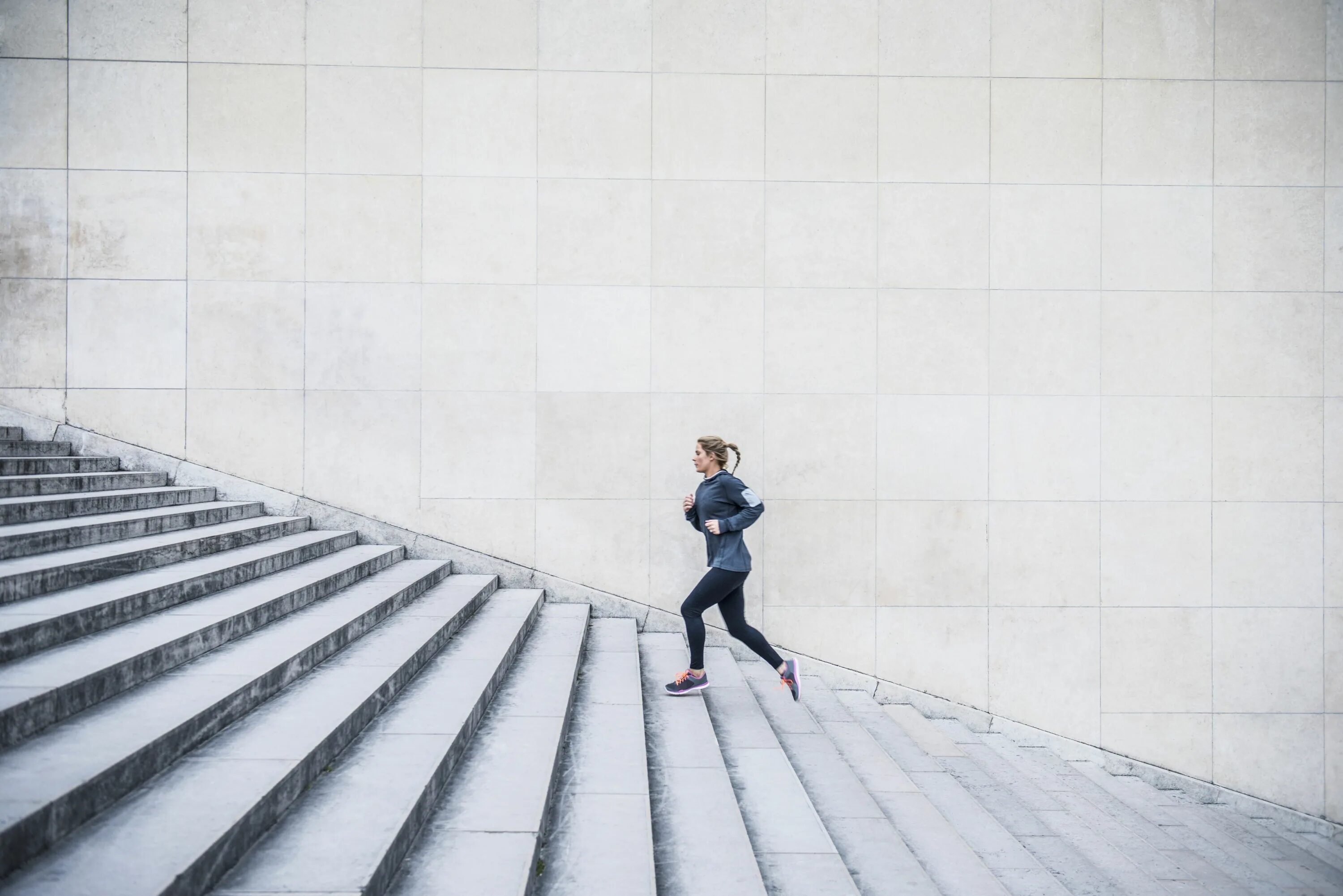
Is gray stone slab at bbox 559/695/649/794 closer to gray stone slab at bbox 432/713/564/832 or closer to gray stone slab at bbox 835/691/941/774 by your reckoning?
gray stone slab at bbox 432/713/564/832

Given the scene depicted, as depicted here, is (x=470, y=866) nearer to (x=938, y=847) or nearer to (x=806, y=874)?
(x=806, y=874)

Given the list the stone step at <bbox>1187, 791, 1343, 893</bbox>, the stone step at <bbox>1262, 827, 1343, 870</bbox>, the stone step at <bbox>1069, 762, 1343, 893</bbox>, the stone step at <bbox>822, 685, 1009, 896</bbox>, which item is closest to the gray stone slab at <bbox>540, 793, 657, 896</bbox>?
the stone step at <bbox>822, 685, 1009, 896</bbox>

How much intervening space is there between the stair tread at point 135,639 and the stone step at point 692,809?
2191mm

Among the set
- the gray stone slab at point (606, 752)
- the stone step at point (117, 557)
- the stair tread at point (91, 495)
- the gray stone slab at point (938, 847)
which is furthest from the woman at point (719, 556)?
the stair tread at point (91, 495)

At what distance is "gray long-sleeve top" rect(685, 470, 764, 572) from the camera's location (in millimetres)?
4523

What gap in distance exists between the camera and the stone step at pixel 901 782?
330cm

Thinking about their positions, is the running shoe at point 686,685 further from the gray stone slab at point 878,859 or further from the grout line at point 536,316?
the grout line at point 536,316

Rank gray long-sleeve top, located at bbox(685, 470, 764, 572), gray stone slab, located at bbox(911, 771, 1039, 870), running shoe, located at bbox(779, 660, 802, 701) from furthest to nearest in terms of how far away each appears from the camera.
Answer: running shoe, located at bbox(779, 660, 802, 701) < gray long-sleeve top, located at bbox(685, 470, 764, 572) < gray stone slab, located at bbox(911, 771, 1039, 870)

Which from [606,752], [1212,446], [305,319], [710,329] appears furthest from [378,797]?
[1212,446]

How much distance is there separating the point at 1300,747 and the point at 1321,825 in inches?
25.1

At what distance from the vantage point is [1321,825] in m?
6.36

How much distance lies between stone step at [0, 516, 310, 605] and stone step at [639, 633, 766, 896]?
2.98 meters

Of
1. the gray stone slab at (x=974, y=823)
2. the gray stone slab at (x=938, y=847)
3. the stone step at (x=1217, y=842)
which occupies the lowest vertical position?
the stone step at (x=1217, y=842)

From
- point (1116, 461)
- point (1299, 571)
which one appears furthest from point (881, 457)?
point (1299, 571)
